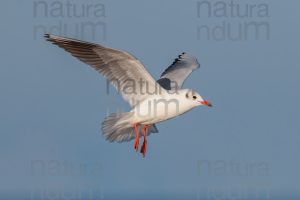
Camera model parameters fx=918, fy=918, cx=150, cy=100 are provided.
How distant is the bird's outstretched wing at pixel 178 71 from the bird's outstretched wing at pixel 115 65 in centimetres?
132

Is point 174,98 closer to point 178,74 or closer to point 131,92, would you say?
point 131,92

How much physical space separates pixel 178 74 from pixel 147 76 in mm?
2216

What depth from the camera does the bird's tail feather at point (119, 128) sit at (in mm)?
12398

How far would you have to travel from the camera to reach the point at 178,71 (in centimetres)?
1412

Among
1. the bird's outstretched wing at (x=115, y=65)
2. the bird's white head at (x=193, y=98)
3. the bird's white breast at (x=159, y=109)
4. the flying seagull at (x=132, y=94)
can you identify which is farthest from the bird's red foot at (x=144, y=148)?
the bird's white head at (x=193, y=98)

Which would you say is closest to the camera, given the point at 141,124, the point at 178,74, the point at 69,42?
the point at 69,42

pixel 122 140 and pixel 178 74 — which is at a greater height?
pixel 178 74

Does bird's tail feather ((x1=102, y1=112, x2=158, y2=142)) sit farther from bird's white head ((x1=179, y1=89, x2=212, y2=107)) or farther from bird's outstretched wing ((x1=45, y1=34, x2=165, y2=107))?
bird's white head ((x1=179, y1=89, x2=212, y2=107))

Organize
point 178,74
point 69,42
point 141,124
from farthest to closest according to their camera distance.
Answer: point 178,74 < point 141,124 < point 69,42

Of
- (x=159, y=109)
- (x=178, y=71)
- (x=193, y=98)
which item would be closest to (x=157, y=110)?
(x=159, y=109)

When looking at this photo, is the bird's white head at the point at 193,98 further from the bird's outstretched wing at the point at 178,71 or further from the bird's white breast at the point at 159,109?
the bird's outstretched wing at the point at 178,71

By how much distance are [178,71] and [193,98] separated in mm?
2010

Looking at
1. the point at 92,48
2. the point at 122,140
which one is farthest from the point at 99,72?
the point at 122,140

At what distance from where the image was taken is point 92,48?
11.7 meters
